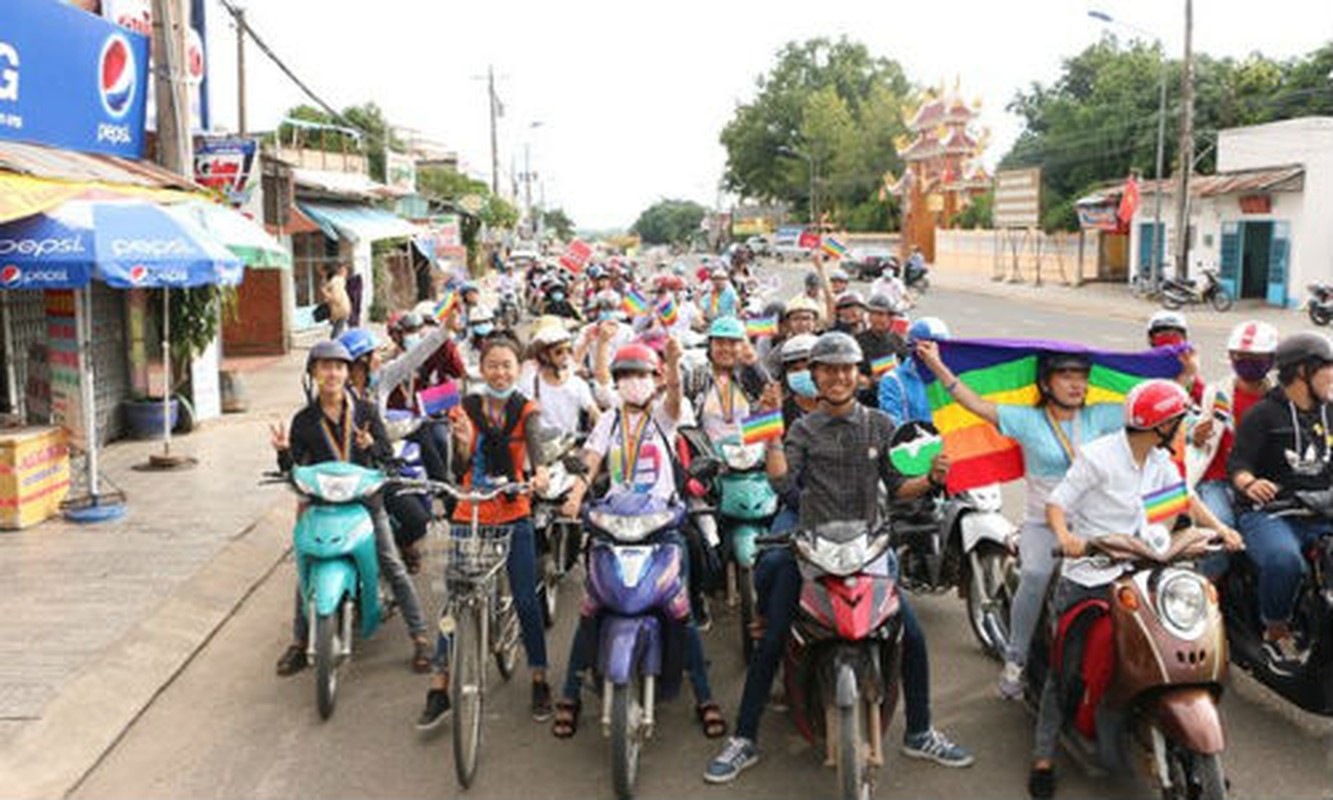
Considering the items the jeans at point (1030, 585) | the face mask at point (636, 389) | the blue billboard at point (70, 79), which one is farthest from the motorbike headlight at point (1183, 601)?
the blue billboard at point (70, 79)

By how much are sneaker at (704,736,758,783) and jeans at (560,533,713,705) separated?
0.35 metres

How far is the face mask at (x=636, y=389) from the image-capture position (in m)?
5.40

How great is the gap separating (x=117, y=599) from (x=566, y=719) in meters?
3.34

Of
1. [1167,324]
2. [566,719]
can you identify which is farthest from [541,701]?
[1167,324]

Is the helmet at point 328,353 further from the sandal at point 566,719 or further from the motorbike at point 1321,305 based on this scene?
the motorbike at point 1321,305

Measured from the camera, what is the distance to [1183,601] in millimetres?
3938

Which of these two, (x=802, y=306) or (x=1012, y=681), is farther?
(x=802, y=306)

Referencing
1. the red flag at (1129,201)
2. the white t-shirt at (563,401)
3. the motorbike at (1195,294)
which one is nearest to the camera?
the white t-shirt at (563,401)

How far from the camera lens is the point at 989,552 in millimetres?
5969

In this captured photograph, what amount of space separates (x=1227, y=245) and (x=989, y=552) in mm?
30417

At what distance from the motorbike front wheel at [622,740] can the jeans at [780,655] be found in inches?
20.2

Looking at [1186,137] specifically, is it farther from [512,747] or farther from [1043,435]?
[512,747]

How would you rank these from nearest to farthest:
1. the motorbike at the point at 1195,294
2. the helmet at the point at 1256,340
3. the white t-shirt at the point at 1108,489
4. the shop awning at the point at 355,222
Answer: the white t-shirt at the point at 1108,489, the helmet at the point at 1256,340, the shop awning at the point at 355,222, the motorbike at the point at 1195,294

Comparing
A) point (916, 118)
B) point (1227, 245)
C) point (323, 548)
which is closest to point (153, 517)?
point (323, 548)
